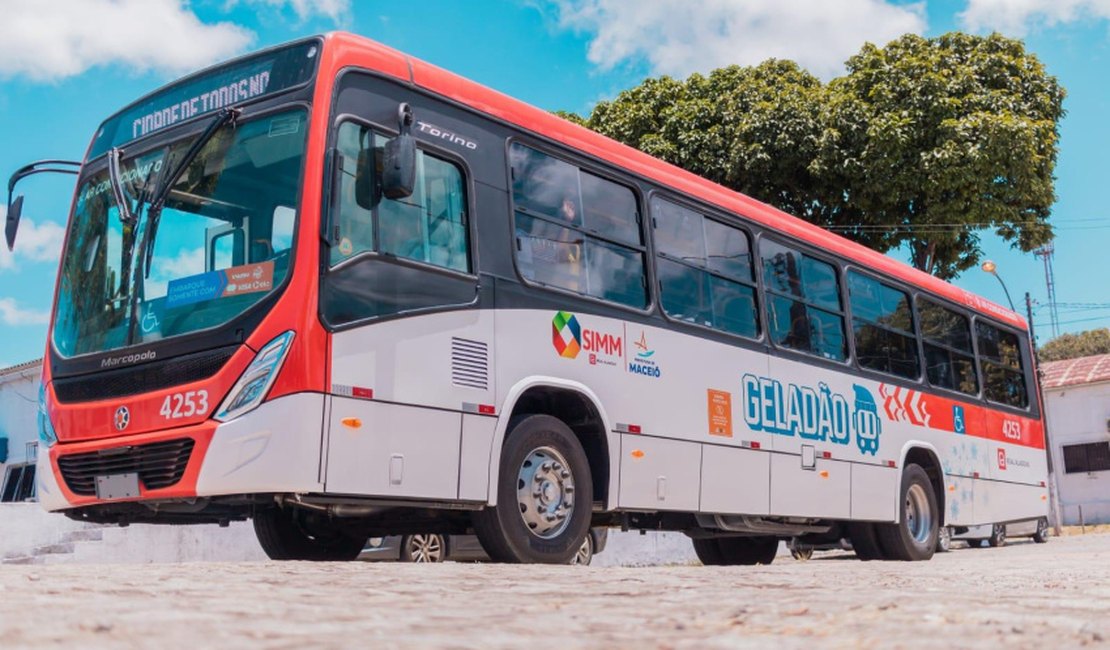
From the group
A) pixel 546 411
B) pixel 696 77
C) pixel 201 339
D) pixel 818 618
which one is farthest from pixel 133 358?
pixel 696 77

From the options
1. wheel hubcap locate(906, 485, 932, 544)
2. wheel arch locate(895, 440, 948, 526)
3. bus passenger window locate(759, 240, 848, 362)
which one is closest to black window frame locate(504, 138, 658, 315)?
bus passenger window locate(759, 240, 848, 362)

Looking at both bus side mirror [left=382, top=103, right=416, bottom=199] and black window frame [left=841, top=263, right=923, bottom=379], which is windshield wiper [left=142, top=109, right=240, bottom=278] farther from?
black window frame [left=841, top=263, right=923, bottom=379]

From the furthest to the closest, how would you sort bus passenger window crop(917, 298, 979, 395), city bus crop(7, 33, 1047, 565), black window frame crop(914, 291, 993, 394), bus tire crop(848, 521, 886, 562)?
bus passenger window crop(917, 298, 979, 395) → black window frame crop(914, 291, 993, 394) → bus tire crop(848, 521, 886, 562) → city bus crop(7, 33, 1047, 565)

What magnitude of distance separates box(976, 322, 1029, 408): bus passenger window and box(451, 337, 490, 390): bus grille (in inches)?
387

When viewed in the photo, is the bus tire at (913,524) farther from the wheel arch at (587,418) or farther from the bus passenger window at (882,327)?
the wheel arch at (587,418)

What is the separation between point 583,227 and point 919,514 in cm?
679

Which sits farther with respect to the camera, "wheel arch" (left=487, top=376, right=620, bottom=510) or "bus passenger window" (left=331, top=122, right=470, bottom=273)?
"wheel arch" (left=487, top=376, right=620, bottom=510)

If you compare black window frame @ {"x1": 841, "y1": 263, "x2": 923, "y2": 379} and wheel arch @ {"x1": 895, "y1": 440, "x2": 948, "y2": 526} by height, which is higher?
black window frame @ {"x1": 841, "y1": 263, "x2": 923, "y2": 379}

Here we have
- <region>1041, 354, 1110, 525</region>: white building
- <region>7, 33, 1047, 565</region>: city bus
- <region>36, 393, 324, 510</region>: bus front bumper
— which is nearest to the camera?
<region>36, 393, 324, 510</region>: bus front bumper

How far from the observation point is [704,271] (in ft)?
34.1

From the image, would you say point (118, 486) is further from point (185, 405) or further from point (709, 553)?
point (709, 553)

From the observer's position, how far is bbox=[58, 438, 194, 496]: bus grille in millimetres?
7020

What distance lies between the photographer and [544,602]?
458 centimetres

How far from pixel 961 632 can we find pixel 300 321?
13.1 feet
